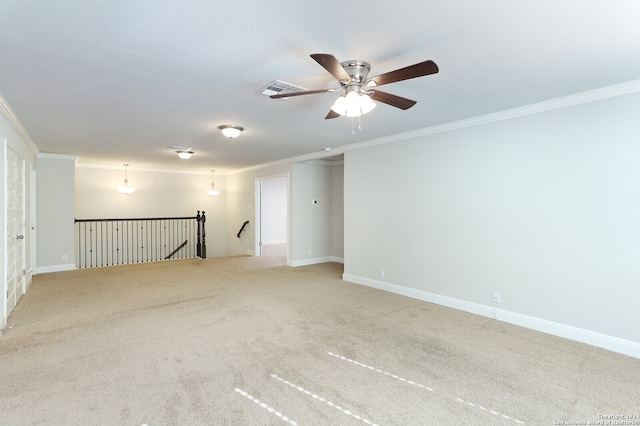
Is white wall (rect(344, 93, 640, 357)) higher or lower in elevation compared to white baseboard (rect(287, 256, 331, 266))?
higher

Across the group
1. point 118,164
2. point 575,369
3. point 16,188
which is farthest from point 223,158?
point 575,369

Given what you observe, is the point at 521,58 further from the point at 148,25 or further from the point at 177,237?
the point at 177,237

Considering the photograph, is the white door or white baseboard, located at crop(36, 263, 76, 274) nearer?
the white door

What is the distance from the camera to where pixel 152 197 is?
8680 millimetres

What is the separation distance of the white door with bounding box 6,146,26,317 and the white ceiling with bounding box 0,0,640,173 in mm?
733

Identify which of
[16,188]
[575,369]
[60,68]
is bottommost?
[575,369]

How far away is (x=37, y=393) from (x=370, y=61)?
3462 mm

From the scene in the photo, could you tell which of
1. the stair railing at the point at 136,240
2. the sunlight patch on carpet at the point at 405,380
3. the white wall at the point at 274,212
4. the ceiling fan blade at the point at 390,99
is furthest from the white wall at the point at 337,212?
the ceiling fan blade at the point at 390,99

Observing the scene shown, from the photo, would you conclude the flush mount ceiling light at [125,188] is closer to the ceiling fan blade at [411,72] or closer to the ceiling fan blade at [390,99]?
the ceiling fan blade at [390,99]

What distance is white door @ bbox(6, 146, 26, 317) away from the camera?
3820 mm

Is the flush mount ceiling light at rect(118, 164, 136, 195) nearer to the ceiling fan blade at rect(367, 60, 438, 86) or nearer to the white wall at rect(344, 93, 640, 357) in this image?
the white wall at rect(344, 93, 640, 357)

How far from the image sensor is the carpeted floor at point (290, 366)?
83.1 inches

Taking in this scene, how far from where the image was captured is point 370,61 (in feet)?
7.79

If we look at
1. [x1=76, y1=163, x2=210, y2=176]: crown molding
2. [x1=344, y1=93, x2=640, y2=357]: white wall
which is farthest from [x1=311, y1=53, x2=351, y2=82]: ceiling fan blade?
[x1=76, y1=163, x2=210, y2=176]: crown molding
